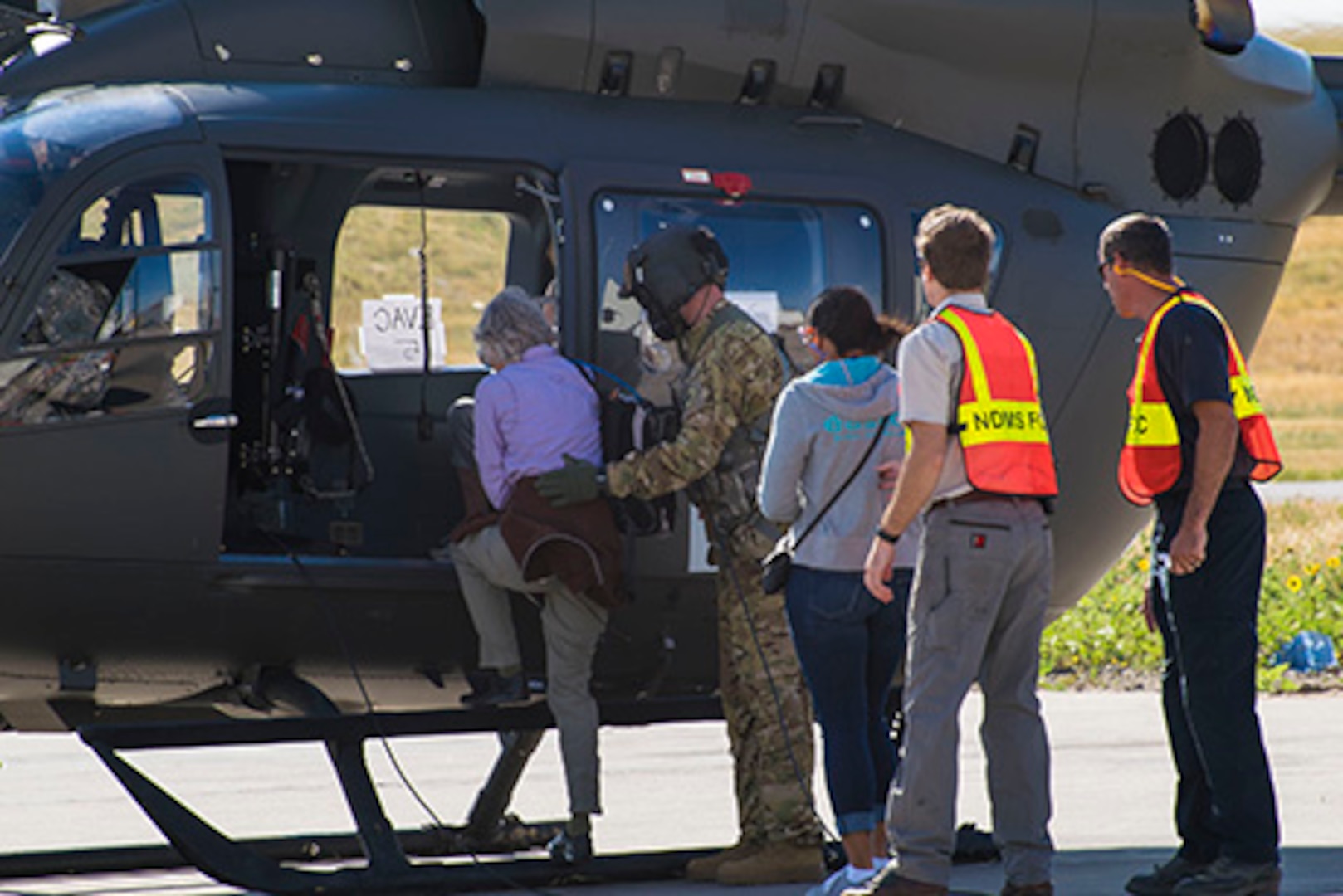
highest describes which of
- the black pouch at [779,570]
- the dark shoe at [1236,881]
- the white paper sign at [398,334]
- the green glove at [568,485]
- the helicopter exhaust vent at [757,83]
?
the helicopter exhaust vent at [757,83]

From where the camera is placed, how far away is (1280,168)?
823cm

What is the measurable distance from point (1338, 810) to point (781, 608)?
104 inches

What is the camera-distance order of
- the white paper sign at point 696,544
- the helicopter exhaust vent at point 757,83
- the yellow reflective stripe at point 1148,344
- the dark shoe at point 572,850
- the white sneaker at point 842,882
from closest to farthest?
the white sneaker at point 842,882, the yellow reflective stripe at point 1148,344, the dark shoe at point 572,850, the white paper sign at point 696,544, the helicopter exhaust vent at point 757,83

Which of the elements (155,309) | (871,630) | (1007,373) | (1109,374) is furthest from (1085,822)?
(155,309)

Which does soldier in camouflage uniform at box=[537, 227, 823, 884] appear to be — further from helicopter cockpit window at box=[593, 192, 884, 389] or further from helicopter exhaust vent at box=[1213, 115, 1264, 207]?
helicopter exhaust vent at box=[1213, 115, 1264, 207]

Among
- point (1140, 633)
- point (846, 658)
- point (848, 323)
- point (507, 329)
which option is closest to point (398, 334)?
point (507, 329)

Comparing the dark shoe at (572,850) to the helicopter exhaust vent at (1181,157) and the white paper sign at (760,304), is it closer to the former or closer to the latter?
the white paper sign at (760,304)

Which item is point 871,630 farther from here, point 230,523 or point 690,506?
point 230,523

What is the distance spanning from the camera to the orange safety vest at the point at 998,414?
5.57 metres

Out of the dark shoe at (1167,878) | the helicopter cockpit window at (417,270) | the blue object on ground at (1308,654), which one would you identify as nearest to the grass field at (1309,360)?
the helicopter cockpit window at (417,270)

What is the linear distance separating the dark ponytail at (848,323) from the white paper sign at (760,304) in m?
0.93

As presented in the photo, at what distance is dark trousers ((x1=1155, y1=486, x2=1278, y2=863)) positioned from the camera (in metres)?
6.09

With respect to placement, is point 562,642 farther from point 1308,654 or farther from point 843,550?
point 1308,654

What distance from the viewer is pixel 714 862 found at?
672cm
